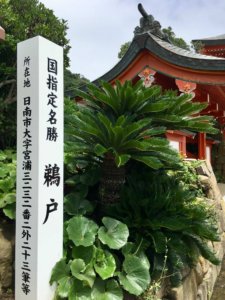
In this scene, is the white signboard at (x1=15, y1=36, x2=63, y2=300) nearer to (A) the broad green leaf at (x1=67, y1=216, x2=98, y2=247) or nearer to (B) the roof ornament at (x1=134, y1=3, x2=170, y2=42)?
(A) the broad green leaf at (x1=67, y1=216, x2=98, y2=247)

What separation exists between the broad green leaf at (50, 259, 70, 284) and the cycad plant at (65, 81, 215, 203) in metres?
1.20

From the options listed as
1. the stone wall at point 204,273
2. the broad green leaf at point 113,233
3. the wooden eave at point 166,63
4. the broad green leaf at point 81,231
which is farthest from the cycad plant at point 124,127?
the wooden eave at point 166,63

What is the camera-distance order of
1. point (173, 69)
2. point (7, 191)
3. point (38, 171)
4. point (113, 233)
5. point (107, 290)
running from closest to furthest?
point (38, 171) → point (107, 290) → point (113, 233) → point (7, 191) → point (173, 69)

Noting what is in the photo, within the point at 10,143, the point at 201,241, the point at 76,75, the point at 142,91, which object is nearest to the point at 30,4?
the point at 10,143

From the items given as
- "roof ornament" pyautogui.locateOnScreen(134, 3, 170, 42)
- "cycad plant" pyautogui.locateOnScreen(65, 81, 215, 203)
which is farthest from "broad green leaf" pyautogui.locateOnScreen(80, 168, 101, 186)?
"roof ornament" pyautogui.locateOnScreen(134, 3, 170, 42)

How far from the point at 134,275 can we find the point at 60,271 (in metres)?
0.80

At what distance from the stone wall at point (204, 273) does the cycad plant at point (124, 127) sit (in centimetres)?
148

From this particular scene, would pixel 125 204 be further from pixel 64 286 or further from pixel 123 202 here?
pixel 64 286

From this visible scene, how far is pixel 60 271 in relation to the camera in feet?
11.2

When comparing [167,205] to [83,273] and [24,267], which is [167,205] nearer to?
[83,273]

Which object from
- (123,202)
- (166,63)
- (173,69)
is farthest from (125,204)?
(166,63)

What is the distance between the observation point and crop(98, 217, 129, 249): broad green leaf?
12.1 ft

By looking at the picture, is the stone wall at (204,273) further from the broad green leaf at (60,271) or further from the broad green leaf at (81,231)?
the broad green leaf at (60,271)

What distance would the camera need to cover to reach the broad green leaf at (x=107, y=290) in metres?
3.43
